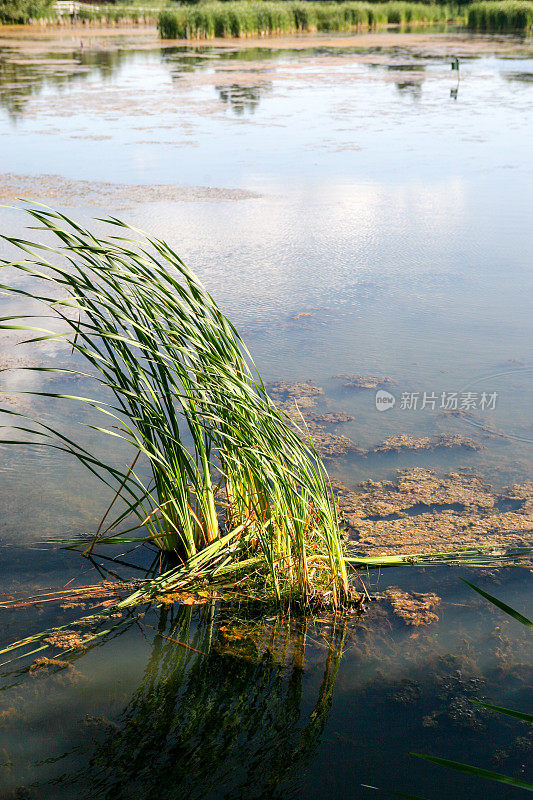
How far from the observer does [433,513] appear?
192 cm

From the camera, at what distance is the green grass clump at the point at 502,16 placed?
66.8 feet

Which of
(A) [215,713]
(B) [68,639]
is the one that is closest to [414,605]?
(A) [215,713]

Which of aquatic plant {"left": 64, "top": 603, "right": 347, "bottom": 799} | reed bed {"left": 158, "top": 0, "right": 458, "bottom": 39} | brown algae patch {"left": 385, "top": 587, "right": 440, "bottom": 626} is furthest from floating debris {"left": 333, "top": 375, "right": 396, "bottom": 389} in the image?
reed bed {"left": 158, "top": 0, "right": 458, "bottom": 39}

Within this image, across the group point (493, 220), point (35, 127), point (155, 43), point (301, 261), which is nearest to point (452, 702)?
point (301, 261)

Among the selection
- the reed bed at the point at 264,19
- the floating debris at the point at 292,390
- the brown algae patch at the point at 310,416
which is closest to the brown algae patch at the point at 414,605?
the brown algae patch at the point at 310,416

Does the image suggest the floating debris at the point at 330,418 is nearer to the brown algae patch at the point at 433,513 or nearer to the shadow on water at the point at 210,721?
the brown algae patch at the point at 433,513

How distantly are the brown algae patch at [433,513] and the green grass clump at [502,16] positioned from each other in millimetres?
22212

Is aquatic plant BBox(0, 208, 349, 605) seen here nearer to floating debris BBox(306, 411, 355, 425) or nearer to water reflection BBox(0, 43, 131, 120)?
floating debris BBox(306, 411, 355, 425)

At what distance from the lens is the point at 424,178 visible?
5.35 meters

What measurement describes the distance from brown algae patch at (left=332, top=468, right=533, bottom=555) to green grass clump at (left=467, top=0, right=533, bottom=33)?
22.2 meters

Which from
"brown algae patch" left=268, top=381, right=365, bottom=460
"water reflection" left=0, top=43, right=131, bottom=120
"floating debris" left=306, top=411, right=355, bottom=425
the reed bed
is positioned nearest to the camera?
"brown algae patch" left=268, top=381, right=365, bottom=460

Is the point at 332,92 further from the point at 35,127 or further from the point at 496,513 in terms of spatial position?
the point at 496,513

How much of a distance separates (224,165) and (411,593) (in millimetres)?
4897

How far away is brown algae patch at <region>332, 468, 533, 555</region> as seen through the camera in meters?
1.78
